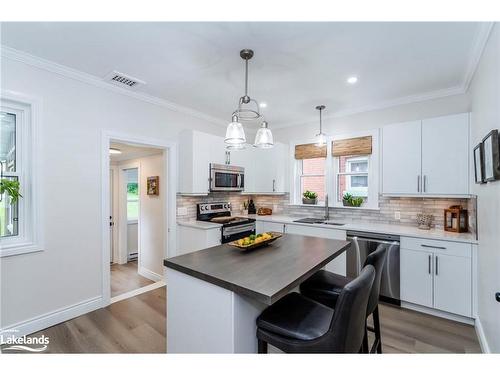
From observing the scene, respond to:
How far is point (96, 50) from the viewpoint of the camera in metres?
2.18

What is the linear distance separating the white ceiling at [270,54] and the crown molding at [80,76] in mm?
75

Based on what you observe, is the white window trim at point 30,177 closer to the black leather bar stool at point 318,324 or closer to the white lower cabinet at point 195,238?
the white lower cabinet at point 195,238

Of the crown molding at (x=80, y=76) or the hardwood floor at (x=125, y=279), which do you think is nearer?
the crown molding at (x=80, y=76)

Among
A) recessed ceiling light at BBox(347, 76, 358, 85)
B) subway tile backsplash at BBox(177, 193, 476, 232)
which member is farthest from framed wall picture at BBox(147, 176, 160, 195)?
recessed ceiling light at BBox(347, 76, 358, 85)

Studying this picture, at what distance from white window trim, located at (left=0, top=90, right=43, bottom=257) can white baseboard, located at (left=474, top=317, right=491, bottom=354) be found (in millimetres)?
4096

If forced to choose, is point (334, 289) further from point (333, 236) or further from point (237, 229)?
point (237, 229)

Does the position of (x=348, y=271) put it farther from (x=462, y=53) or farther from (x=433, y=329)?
(x=462, y=53)

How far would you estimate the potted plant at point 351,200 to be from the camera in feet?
12.1

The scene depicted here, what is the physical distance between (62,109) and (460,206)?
4.64 metres

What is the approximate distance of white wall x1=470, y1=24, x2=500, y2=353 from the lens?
1.65 meters

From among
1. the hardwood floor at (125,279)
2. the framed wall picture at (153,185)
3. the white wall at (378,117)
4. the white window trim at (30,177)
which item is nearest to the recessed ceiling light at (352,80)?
the white wall at (378,117)

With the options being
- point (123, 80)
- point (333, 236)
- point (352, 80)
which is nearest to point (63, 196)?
point (123, 80)

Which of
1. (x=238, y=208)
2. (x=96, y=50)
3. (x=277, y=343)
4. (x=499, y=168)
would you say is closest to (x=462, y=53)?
(x=499, y=168)

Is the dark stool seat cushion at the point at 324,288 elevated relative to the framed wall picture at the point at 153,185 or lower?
lower
